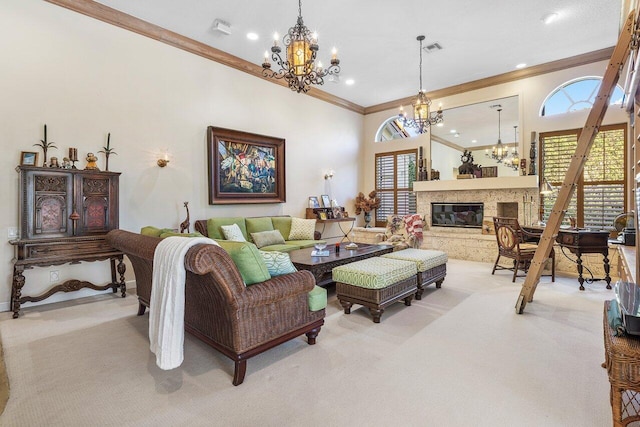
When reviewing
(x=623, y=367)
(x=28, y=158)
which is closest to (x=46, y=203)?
(x=28, y=158)

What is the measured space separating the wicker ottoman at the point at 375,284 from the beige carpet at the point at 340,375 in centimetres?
18

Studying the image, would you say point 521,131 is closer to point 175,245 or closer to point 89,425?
point 175,245

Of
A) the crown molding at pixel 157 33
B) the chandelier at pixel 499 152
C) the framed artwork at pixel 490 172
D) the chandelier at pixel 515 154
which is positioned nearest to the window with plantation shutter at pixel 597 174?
the chandelier at pixel 515 154

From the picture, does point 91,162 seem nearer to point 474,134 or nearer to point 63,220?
point 63,220

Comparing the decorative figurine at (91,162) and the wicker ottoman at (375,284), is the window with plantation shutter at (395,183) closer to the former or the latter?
the wicker ottoman at (375,284)

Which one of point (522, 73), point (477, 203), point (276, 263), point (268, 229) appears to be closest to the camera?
point (276, 263)

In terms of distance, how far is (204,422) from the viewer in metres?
1.80

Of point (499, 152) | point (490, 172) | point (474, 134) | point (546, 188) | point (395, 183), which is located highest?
point (474, 134)

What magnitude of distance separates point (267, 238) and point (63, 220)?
271 centimetres

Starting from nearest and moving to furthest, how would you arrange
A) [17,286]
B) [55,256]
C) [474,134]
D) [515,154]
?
[17,286] → [55,256] → [515,154] → [474,134]

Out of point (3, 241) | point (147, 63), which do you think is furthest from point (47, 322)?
point (147, 63)

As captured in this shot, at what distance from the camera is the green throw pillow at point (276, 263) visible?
8.32 feet

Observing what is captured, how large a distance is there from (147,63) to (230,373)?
14.6 ft

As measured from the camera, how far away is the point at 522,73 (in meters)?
6.23
